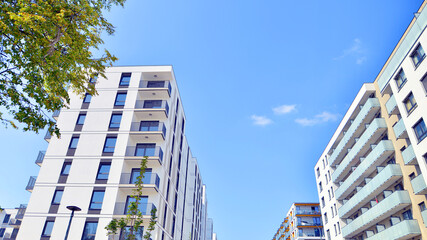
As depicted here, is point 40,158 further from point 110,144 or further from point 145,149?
point 145,149

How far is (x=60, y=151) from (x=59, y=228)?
8.22 meters

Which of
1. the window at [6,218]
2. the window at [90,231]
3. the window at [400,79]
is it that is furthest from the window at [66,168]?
the window at [6,218]

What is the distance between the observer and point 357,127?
33.1m

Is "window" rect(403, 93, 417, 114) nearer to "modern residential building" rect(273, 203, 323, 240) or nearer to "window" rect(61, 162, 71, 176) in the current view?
"window" rect(61, 162, 71, 176)

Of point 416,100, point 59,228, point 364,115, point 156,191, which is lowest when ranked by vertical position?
point 59,228

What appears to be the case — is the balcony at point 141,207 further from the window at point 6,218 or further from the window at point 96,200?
the window at point 6,218

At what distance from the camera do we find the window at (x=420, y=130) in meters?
21.1

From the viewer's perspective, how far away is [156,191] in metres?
27.5

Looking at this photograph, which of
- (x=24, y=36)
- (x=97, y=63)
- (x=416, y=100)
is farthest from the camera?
(x=416, y=100)

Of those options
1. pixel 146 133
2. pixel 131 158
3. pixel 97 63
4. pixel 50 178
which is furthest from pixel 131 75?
pixel 97 63

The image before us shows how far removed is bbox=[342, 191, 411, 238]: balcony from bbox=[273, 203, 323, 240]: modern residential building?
27416 millimetres

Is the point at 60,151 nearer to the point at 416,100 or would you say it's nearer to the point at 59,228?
the point at 59,228

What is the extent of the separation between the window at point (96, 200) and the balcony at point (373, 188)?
91.5 ft

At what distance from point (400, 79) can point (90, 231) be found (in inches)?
1257
